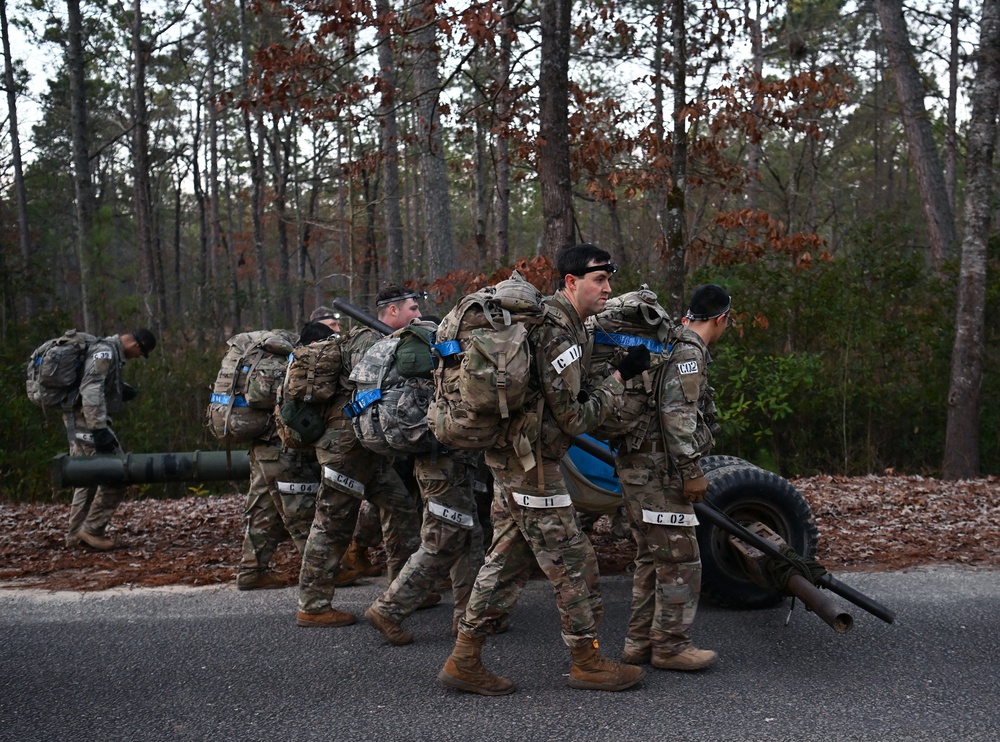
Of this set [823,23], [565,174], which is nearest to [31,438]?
[565,174]

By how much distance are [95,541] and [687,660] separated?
540 cm

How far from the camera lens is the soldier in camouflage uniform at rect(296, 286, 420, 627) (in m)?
5.63

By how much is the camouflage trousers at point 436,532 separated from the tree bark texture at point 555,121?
4037mm

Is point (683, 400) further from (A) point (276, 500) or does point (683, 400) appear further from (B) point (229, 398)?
(B) point (229, 398)

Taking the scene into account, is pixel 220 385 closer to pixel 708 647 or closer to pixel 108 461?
pixel 108 461

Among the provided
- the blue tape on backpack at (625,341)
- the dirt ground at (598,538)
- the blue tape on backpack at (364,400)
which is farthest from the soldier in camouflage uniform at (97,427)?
the blue tape on backpack at (625,341)

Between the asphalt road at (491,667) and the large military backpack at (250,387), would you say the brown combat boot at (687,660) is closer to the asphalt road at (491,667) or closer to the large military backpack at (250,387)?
the asphalt road at (491,667)

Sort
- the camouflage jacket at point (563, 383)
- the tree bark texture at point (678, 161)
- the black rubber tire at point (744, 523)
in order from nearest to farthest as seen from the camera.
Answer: the camouflage jacket at point (563, 383), the black rubber tire at point (744, 523), the tree bark texture at point (678, 161)

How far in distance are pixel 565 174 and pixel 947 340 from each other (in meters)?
5.54

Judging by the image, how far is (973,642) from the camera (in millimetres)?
4984

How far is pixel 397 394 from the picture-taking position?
17.0ft

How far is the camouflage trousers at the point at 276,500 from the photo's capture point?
6492mm

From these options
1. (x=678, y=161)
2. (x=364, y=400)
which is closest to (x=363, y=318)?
(x=364, y=400)

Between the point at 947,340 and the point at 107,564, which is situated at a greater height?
the point at 947,340
